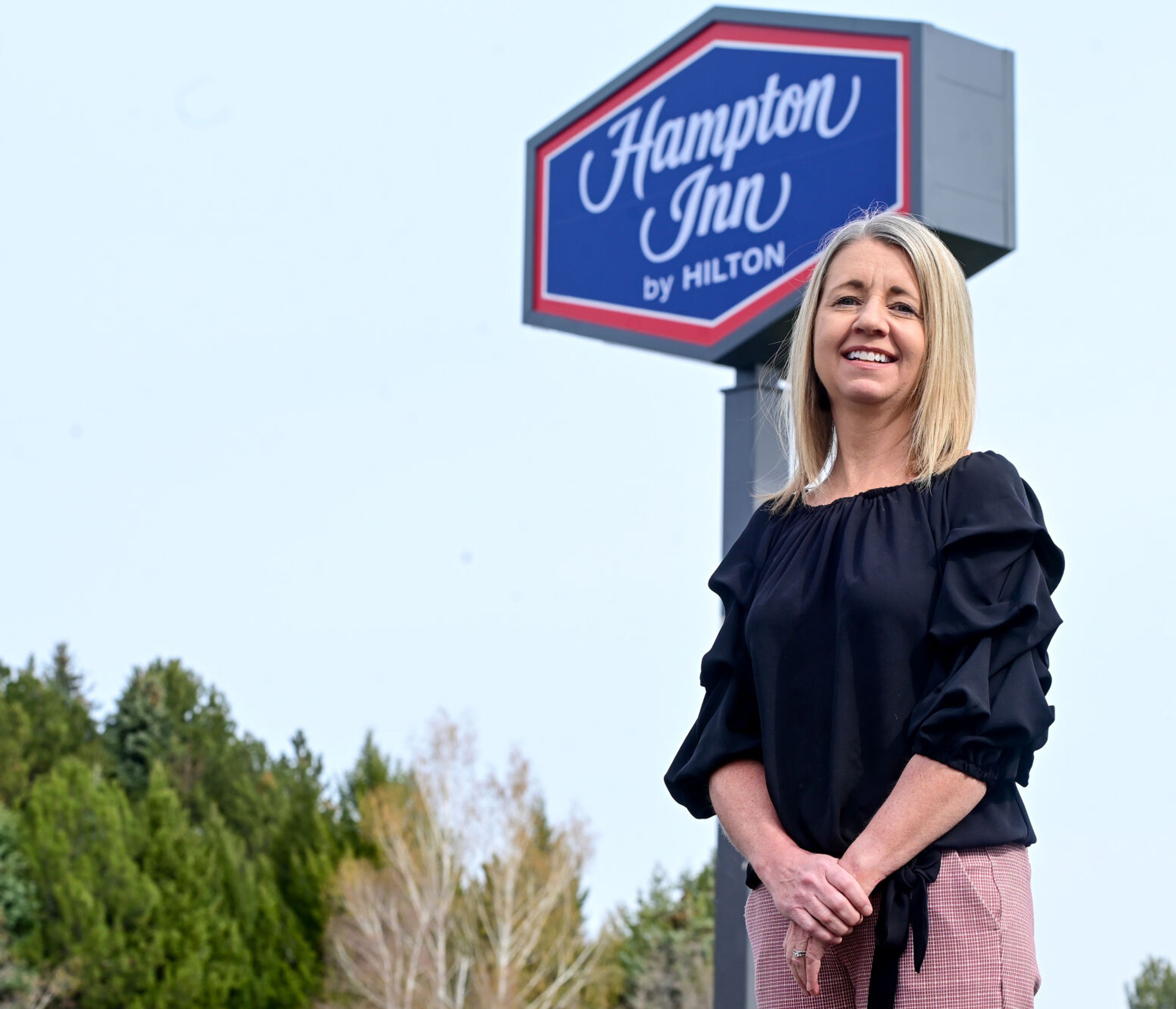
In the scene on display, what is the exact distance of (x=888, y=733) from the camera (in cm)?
183

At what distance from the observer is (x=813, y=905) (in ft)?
5.77

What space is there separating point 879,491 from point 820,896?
53 centimetres

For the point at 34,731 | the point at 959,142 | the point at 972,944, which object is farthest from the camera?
the point at 34,731

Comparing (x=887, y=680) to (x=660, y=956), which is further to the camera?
(x=660, y=956)

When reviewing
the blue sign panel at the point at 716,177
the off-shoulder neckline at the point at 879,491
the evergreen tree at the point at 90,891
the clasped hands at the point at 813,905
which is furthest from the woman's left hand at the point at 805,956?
the evergreen tree at the point at 90,891

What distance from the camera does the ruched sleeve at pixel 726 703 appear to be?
198 centimetres

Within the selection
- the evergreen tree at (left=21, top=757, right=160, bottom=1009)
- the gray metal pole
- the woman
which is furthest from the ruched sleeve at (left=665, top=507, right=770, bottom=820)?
the evergreen tree at (left=21, top=757, right=160, bottom=1009)

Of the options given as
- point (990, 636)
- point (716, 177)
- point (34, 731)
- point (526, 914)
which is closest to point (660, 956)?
point (526, 914)

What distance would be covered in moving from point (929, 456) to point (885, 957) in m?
0.61

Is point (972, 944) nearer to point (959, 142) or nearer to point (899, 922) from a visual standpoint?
point (899, 922)

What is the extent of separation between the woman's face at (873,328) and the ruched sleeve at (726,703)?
255 millimetres

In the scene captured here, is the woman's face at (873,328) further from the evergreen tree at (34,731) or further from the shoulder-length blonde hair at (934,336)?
the evergreen tree at (34,731)

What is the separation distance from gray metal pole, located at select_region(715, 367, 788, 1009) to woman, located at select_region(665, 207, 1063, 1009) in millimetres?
2325

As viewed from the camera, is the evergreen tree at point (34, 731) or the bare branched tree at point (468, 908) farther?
the evergreen tree at point (34, 731)
